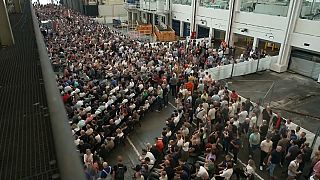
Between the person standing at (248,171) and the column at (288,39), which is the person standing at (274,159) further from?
the column at (288,39)

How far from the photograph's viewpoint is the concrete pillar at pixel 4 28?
8.47 meters

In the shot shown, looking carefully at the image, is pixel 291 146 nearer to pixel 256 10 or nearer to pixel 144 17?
pixel 256 10

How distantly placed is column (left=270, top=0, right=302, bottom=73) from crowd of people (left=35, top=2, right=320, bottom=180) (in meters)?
4.30

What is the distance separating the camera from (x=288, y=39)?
1873 centimetres

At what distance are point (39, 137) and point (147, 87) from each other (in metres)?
9.84

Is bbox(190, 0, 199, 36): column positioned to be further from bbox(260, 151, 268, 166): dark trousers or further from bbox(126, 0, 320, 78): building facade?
bbox(260, 151, 268, 166): dark trousers

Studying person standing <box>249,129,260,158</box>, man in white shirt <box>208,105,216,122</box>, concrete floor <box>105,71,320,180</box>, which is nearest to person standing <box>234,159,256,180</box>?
concrete floor <box>105,71,320,180</box>

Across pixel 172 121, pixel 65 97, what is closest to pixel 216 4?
pixel 172 121

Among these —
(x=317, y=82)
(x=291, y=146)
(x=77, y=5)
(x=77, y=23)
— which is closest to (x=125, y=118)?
(x=291, y=146)

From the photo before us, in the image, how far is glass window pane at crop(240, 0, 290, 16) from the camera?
1903 centimetres

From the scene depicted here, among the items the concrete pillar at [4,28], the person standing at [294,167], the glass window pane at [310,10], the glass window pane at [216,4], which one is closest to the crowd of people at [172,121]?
the person standing at [294,167]

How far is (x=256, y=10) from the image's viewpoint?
69.9 ft

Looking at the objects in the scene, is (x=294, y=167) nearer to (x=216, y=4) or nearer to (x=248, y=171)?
(x=248, y=171)

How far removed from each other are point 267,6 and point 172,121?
1450 centimetres
